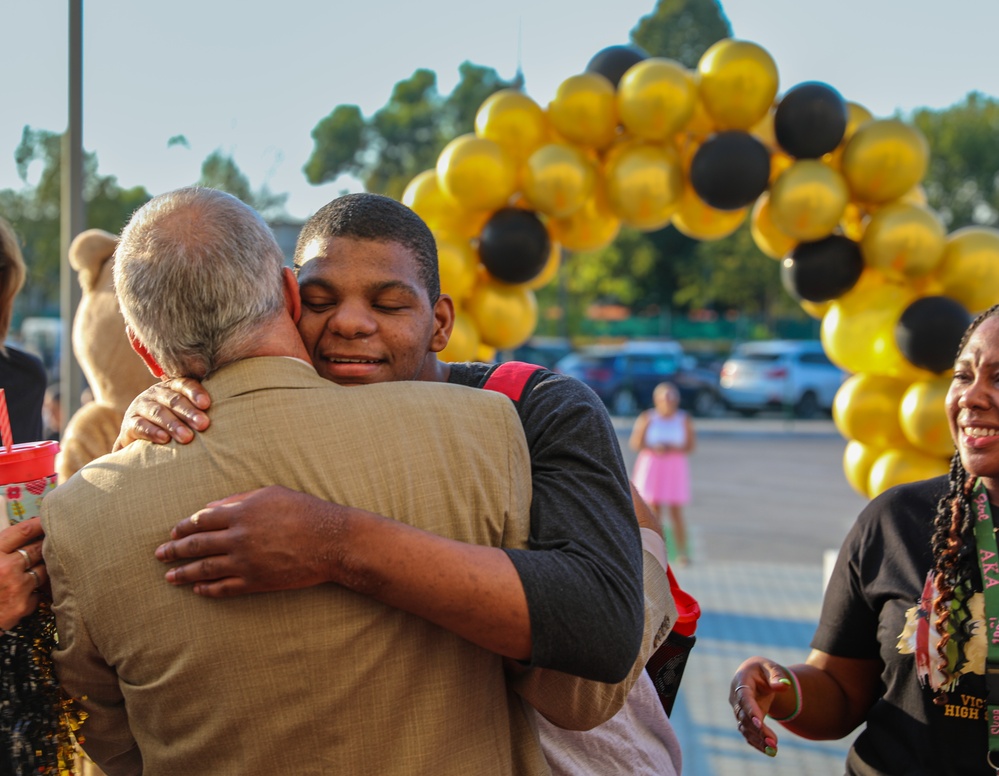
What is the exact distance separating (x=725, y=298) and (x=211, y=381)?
1312 inches

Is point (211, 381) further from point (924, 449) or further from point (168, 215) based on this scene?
point (924, 449)

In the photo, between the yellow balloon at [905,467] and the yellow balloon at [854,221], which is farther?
the yellow balloon at [854,221]

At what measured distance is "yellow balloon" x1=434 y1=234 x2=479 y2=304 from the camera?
15.6ft

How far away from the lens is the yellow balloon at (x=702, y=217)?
494 cm

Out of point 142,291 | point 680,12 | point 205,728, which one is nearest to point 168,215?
point 142,291

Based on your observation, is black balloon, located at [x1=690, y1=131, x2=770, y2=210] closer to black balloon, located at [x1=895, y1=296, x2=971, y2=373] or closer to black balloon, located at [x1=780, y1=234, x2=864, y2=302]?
black balloon, located at [x1=780, y1=234, x2=864, y2=302]

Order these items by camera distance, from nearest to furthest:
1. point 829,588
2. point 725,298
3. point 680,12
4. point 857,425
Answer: point 829,588 < point 857,425 < point 725,298 < point 680,12

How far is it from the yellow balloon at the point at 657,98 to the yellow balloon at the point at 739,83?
109 mm

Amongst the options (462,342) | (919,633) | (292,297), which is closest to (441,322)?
(292,297)

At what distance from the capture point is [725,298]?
3353cm

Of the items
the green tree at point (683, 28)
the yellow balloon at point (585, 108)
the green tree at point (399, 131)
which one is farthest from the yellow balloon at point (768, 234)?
the green tree at point (683, 28)

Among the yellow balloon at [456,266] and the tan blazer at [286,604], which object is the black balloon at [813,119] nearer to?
the yellow balloon at [456,266]

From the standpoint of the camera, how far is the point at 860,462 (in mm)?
4840

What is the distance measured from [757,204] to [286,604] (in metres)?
4.32
